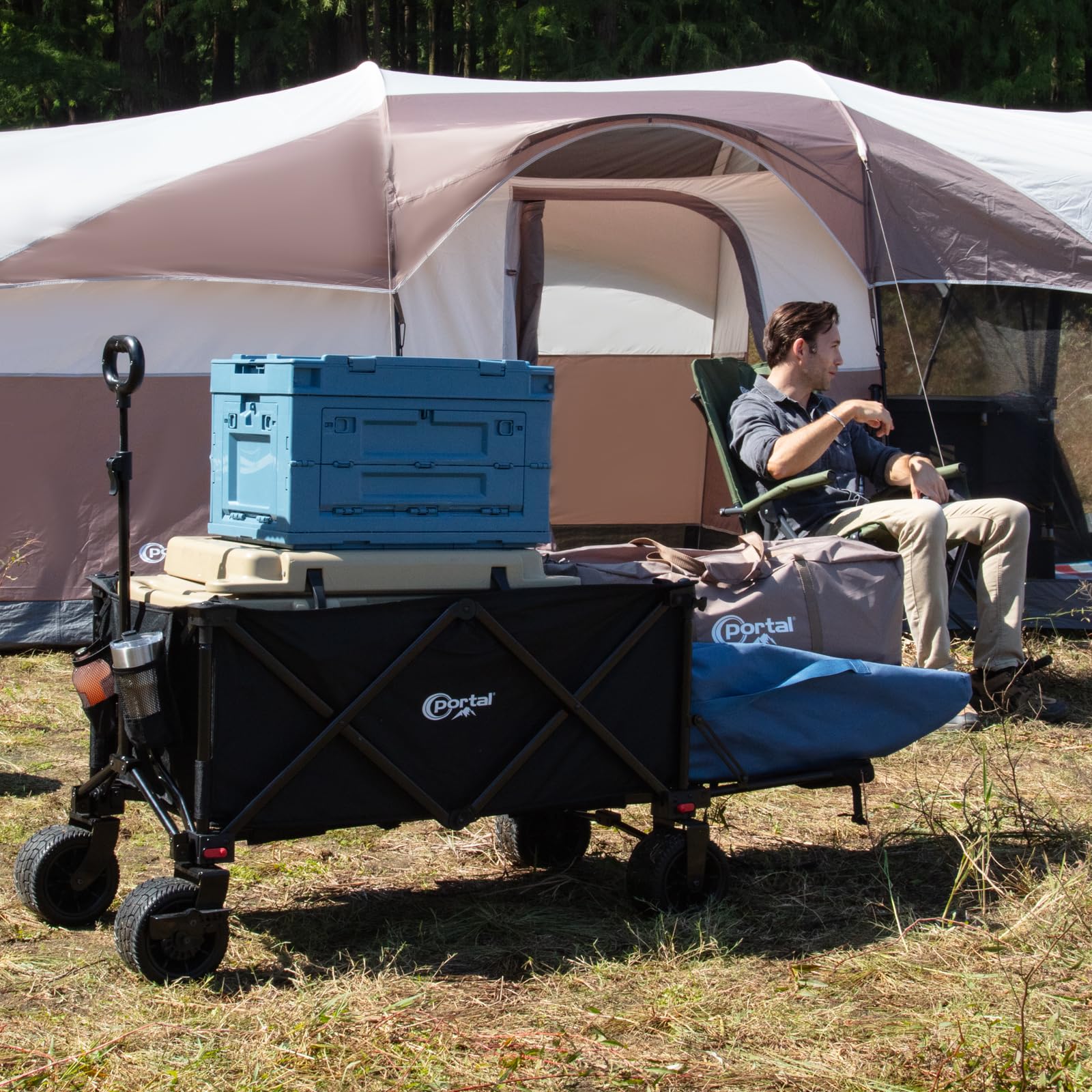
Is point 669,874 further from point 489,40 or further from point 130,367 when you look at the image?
point 489,40

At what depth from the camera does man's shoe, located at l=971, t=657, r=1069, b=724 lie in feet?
13.1

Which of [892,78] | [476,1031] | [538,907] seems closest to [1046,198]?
[538,907]

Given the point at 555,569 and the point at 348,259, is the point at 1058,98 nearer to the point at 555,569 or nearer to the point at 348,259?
the point at 348,259

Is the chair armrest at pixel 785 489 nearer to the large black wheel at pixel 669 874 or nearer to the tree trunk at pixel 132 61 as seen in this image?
the large black wheel at pixel 669 874

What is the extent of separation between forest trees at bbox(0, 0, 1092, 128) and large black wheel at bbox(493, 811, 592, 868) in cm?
1028

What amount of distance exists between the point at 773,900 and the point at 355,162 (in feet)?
10.1

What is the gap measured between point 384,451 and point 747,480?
190 cm

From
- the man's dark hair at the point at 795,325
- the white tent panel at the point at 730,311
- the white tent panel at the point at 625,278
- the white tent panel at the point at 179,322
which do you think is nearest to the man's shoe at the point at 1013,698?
the man's dark hair at the point at 795,325

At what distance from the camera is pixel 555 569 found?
2.89m

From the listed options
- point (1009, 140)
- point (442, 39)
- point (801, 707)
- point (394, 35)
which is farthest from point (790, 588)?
point (394, 35)

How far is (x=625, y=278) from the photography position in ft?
21.5

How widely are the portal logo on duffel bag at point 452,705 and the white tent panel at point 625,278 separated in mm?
4219

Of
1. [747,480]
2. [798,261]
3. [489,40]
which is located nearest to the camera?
[747,480]

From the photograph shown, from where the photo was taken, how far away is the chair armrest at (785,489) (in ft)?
12.8
